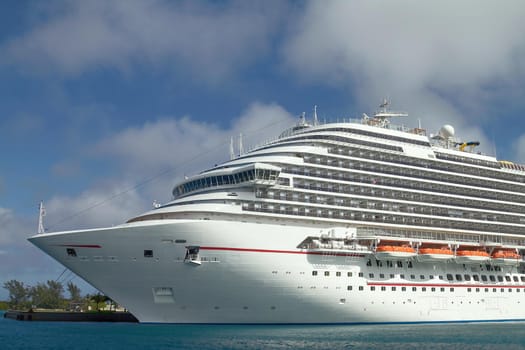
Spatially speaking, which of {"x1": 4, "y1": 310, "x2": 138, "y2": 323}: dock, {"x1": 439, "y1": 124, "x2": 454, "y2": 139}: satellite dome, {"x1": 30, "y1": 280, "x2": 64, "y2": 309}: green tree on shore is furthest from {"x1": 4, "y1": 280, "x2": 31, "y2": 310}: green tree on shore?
{"x1": 439, "y1": 124, "x2": 454, "y2": 139}: satellite dome

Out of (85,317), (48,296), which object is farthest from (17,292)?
(85,317)

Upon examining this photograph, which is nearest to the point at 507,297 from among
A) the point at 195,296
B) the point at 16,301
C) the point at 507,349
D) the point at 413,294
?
the point at 413,294

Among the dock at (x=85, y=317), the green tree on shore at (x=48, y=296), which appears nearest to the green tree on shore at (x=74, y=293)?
the green tree on shore at (x=48, y=296)

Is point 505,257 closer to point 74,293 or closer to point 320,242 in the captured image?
point 320,242

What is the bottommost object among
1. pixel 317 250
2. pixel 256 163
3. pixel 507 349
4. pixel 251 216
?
pixel 507 349

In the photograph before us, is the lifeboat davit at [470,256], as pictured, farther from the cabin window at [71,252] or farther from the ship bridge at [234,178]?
the cabin window at [71,252]

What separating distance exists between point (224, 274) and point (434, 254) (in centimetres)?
1550

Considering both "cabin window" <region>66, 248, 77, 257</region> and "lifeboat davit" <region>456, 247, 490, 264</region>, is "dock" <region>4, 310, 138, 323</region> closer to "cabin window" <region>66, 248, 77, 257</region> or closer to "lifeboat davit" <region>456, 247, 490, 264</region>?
"cabin window" <region>66, 248, 77, 257</region>

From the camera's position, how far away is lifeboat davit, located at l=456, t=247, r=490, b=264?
1565 inches

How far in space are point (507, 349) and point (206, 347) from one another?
48.4 feet

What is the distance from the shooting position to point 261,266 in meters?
32.5

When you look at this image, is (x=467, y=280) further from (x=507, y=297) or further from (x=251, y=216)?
(x=251, y=216)

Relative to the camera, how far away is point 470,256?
39.8 m

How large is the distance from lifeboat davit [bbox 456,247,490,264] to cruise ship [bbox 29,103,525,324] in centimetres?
10
